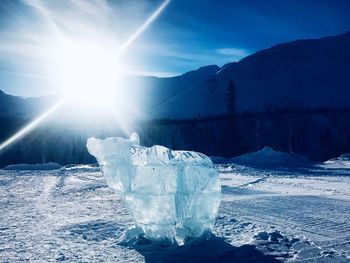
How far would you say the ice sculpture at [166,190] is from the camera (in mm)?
4379

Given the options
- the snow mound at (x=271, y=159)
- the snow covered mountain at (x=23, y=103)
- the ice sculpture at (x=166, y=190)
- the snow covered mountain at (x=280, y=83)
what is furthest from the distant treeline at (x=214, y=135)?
the snow covered mountain at (x=23, y=103)

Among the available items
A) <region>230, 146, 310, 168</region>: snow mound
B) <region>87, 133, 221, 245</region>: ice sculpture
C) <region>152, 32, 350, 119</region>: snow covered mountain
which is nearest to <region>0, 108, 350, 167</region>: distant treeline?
<region>230, 146, 310, 168</region>: snow mound

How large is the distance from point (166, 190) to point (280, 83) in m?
91.3

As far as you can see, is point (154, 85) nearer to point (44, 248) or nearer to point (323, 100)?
point (323, 100)

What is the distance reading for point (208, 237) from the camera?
15.0 ft

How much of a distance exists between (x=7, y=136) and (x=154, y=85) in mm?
119031

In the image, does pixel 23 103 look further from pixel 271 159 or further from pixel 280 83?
pixel 271 159

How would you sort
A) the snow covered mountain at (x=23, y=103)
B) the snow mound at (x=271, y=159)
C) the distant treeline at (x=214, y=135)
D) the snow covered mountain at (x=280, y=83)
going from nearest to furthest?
the snow mound at (x=271, y=159) → the distant treeline at (x=214, y=135) → the snow covered mountain at (x=280, y=83) → the snow covered mountain at (x=23, y=103)

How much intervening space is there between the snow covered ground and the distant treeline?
115 ft

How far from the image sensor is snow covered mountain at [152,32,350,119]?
84.9m

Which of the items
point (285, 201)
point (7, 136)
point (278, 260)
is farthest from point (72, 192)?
point (7, 136)

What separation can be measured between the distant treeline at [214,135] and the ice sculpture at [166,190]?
37716 mm

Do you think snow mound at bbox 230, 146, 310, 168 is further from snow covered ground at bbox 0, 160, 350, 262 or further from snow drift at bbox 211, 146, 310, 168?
snow covered ground at bbox 0, 160, 350, 262

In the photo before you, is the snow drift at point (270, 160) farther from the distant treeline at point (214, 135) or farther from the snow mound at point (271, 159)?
the distant treeline at point (214, 135)
